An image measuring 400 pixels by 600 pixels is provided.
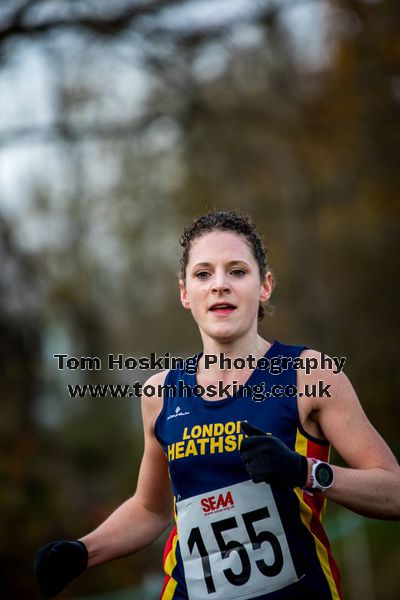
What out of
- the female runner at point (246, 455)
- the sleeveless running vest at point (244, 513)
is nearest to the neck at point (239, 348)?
the female runner at point (246, 455)

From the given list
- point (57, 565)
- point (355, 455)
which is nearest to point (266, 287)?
point (355, 455)

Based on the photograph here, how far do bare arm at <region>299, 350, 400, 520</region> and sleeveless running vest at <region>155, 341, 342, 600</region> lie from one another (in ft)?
0.35

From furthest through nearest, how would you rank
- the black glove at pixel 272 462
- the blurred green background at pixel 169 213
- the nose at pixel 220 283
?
the blurred green background at pixel 169 213 < the nose at pixel 220 283 < the black glove at pixel 272 462

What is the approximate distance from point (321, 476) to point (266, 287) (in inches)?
35.6

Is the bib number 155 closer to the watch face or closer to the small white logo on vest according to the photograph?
the watch face

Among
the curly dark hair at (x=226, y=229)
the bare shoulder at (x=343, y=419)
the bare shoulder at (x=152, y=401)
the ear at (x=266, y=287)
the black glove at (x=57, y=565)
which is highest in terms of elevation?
the curly dark hair at (x=226, y=229)

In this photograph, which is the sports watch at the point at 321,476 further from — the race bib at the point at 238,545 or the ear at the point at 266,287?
the ear at the point at 266,287

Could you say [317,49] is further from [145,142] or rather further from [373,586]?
[373,586]

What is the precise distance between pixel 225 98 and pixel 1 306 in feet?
18.4

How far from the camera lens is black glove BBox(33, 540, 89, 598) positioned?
3.06 metres

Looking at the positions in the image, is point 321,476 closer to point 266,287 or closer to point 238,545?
point 238,545

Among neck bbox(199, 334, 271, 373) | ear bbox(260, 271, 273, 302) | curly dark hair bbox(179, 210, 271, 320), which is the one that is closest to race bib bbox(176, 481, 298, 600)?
neck bbox(199, 334, 271, 373)

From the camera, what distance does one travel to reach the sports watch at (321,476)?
2.62 meters

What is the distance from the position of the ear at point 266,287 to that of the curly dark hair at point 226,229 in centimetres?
2
